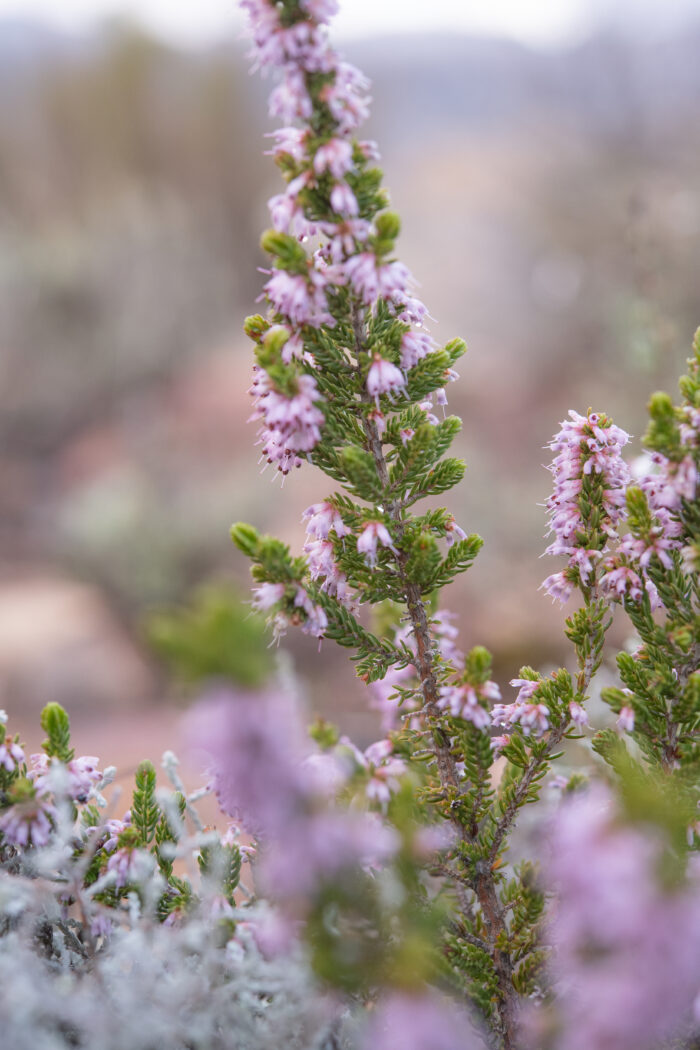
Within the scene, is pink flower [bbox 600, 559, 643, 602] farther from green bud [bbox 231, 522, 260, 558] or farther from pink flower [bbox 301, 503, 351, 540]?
green bud [bbox 231, 522, 260, 558]

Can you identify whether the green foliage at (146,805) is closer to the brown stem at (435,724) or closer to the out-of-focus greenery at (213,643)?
the brown stem at (435,724)

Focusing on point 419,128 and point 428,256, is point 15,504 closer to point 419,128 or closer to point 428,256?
point 428,256

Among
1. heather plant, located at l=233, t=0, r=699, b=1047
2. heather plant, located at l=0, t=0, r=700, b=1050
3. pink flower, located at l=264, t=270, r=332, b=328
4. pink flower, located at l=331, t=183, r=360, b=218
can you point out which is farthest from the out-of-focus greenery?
pink flower, located at l=331, t=183, r=360, b=218

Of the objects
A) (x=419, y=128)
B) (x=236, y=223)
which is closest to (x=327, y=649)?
(x=236, y=223)

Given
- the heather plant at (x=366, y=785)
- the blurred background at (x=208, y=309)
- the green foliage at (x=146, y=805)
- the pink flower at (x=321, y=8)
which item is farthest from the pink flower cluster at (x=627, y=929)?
the blurred background at (x=208, y=309)

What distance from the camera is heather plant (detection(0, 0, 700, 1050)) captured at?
34.1 inches

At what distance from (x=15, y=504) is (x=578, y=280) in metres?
8.78

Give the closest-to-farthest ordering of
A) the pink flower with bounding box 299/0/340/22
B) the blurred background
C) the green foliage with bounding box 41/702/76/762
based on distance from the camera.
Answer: the pink flower with bounding box 299/0/340/22
the green foliage with bounding box 41/702/76/762
the blurred background

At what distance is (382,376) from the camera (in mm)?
1365

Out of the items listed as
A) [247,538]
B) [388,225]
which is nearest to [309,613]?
[247,538]

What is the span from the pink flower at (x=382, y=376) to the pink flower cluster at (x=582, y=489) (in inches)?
12.9

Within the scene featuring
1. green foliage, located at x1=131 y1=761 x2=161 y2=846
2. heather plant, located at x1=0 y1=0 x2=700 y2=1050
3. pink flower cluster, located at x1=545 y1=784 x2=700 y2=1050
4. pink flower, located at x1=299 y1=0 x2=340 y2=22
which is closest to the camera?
pink flower cluster, located at x1=545 y1=784 x2=700 y2=1050

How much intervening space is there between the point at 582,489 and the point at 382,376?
454 mm

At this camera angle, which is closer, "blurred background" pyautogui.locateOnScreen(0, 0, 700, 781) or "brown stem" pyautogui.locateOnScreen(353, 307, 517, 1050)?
"brown stem" pyautogui.locateOnScreen(353, 307, 517, 1050)
